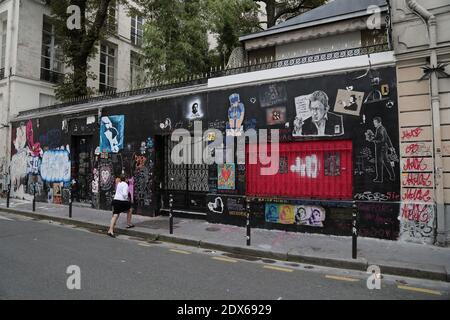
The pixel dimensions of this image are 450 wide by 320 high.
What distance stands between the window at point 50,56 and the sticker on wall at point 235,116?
1384cm

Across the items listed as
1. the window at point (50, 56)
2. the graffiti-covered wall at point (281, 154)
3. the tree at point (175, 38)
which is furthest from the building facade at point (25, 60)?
the graffiti-covered wall at point (281, 154)

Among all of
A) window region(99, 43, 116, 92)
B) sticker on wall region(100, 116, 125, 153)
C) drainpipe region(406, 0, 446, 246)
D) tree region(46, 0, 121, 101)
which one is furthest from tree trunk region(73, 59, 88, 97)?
drainpipe region(406, 0, 446, 246)

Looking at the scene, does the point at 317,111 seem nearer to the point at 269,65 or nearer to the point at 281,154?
the point at 281,154

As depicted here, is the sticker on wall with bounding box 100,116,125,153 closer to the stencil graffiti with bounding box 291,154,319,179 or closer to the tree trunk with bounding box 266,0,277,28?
the stencil graffiti with bounding box 291,154,319,179

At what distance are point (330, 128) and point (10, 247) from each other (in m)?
7.96

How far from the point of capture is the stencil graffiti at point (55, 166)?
15.6m

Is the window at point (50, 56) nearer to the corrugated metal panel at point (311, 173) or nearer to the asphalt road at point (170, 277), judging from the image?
the asphalt road at point (170, 277)

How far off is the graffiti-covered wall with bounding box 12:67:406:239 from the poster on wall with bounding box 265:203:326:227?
0.03 m

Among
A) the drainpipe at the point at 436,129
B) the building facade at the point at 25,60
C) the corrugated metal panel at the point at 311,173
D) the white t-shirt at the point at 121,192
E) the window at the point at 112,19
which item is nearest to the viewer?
the drainpipe at the point at 436,129

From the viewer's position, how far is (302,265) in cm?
705

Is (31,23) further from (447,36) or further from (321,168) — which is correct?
(447,36)

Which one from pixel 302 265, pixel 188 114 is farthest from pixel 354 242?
pixel 188 114

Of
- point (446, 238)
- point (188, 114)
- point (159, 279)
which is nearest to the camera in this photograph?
point (159, 279)

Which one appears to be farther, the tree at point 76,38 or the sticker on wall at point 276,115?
the tree at point 76,38
